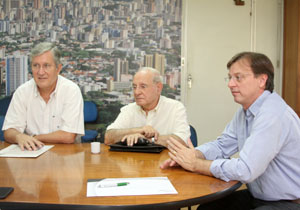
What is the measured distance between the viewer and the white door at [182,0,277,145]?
412cm

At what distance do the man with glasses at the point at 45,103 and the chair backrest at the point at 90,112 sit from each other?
1.38 metres

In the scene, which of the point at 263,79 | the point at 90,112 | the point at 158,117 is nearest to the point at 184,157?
the point at 263,79

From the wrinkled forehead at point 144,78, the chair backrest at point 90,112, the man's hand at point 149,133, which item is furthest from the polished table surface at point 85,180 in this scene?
the chair backrest at point 90,112

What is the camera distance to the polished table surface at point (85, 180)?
3.62 feet

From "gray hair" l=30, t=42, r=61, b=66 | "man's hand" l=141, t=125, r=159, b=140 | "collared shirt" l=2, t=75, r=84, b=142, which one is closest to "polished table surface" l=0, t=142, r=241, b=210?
"man's hand" l=141, t=125, r=159, b=140

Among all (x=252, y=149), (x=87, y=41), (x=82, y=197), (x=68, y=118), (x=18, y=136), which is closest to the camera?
(x=82, y=197)

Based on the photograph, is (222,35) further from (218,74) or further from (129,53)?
(129,53)

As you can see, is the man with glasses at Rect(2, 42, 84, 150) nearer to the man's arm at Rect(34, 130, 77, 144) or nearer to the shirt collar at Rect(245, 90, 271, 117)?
the man's arm at Rect(34, 130, 77, 144)

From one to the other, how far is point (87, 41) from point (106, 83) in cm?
60

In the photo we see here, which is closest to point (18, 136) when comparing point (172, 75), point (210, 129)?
point (172, 75)

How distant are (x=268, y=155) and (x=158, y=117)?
124cm

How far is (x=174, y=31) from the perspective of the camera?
409 centimetres

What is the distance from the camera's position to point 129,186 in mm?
1265

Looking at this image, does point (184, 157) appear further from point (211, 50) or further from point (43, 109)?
point (211, 50)
